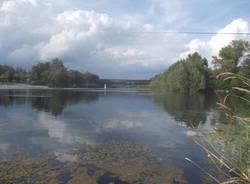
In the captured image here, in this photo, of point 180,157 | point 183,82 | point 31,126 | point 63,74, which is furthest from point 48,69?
point 180,157

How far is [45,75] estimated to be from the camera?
129500 mm

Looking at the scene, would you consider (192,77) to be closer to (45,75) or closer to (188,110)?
(188,110)

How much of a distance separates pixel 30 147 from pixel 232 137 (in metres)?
10.8

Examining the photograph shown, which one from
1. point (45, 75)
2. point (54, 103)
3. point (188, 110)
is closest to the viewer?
point (188, 110)

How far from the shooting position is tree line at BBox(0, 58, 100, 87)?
4943 inches

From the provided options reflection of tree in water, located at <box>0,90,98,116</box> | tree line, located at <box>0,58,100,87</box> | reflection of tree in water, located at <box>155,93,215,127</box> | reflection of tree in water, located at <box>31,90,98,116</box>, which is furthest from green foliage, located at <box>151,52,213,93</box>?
tree line, located at <box>0,58,100,87</box>

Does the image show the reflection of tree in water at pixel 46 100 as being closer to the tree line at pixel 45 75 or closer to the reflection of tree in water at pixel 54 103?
the reflection of tree in water at pixel 54 103

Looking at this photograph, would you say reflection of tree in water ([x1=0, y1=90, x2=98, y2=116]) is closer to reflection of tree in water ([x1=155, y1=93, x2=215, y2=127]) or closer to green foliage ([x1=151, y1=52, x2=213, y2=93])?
reflection of tree in water ([x1=155, y1=93, x2=215, y2=127])

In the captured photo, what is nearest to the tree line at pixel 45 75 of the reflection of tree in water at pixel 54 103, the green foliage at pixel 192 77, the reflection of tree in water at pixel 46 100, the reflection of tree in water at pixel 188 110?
the green foliage at pixel 192 77

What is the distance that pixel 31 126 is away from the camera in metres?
18.1

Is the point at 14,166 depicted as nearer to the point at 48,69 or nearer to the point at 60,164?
the point at 60,164

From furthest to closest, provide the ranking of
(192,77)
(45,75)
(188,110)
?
(45,75) < (192,77) < (188,110)

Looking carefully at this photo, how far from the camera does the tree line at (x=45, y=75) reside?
12556 cm

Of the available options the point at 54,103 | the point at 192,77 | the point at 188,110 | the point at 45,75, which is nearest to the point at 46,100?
the point at 54,103
